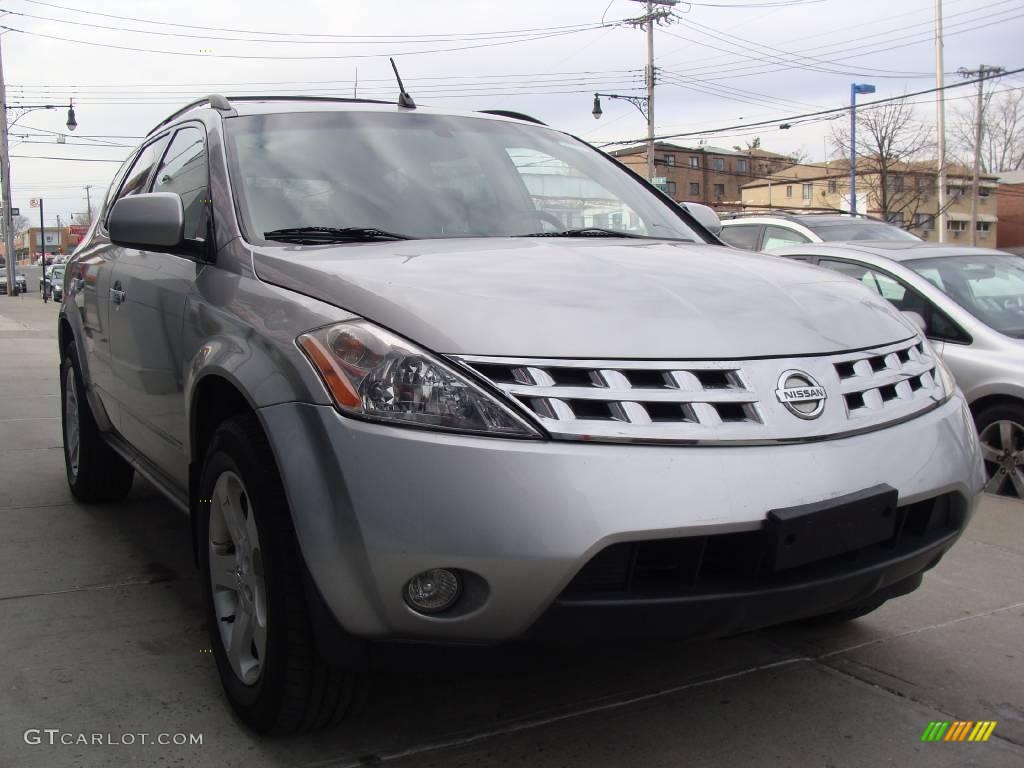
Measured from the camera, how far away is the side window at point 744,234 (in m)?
9.30

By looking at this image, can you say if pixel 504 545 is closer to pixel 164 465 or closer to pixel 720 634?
pixel 720 634

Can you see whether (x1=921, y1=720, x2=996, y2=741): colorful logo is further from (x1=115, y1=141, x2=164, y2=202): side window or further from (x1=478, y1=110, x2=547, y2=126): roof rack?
(x1=115, y1=141, x2=164, y2=202): side window

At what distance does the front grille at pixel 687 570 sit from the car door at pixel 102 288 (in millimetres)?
2575

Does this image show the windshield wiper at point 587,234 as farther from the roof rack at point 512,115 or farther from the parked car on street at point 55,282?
the parked car on street at point 55,282

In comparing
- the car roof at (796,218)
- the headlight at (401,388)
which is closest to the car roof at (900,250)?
the car roof at (796,218)

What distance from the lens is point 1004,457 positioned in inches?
217

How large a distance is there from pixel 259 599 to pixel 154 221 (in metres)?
1.20

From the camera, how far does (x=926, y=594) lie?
3.78 meters

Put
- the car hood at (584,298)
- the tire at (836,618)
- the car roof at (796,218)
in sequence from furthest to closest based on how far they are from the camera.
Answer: the car roof at (796,218), the tire at (836,618), the car hood at (584,298)

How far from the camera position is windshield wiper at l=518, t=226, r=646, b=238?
3211mm

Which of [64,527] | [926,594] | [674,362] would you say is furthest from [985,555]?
[64,527]

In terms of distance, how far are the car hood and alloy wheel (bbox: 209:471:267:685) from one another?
565mm

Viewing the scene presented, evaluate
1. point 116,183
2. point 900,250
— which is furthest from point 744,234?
point 116,183

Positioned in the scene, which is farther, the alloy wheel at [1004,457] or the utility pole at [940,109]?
the utility pole at [940,109]
